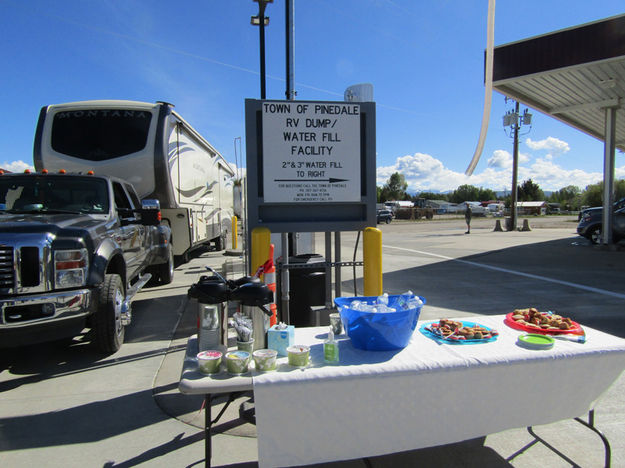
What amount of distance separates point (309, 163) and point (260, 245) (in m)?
0.86

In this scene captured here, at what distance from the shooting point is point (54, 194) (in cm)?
532

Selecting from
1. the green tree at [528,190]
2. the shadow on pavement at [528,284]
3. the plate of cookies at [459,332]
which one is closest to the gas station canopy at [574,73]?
the shadow on pavement at [528,284]

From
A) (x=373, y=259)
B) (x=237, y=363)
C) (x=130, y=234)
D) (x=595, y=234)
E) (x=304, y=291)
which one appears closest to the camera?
(x=237, y=363)

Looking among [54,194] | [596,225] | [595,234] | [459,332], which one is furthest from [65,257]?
[595,234]

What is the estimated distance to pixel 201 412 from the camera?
11.0 feet

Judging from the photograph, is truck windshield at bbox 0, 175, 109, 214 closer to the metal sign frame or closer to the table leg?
the metal sign frame

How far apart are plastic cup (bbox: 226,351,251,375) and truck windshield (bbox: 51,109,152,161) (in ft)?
22.2

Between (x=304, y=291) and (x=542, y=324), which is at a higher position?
(x=542, y=324)

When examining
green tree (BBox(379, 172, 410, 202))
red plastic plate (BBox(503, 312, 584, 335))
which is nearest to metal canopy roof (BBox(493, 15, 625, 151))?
red plastic plate (BBox(503, 312, 584, 335))

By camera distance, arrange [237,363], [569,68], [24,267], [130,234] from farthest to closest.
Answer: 1. [569,68]
2. [130,234]
3. [24,267]
4. [237,363]

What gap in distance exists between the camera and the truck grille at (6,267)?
3678mm

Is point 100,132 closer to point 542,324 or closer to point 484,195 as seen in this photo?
point 542,324

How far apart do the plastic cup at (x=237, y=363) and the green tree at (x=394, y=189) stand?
11151 cm

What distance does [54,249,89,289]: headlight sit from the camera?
3.93 m
